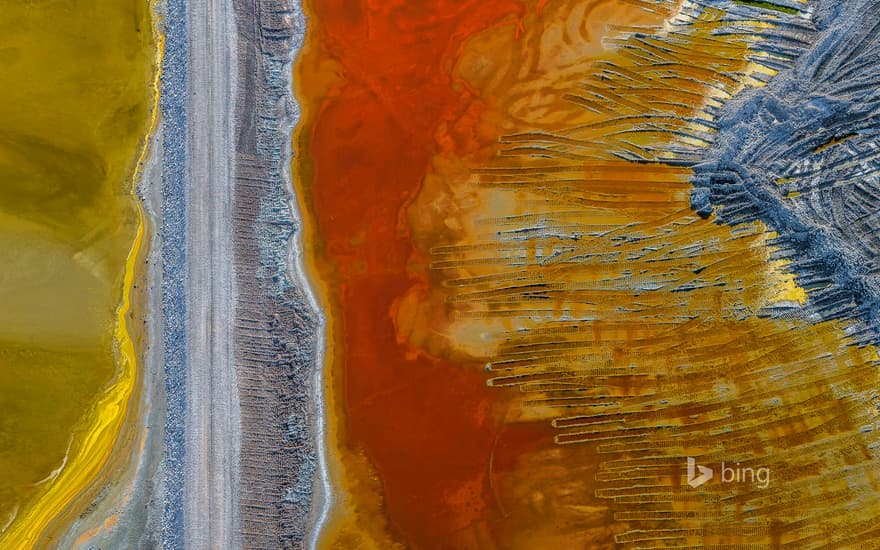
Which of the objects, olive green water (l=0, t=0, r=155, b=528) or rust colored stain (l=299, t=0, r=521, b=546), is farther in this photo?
olive green water (l=0, t=0, r=155, b=528)

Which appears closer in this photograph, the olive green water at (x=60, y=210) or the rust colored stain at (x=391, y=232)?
the rust colored stain at (x=391, y=232)

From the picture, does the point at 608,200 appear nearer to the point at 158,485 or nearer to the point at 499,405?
the point at 499,405

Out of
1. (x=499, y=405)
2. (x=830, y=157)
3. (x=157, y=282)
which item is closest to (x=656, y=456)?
(x=499, y=405)

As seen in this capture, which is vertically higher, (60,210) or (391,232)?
(60,210)

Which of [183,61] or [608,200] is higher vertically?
[183,61]
